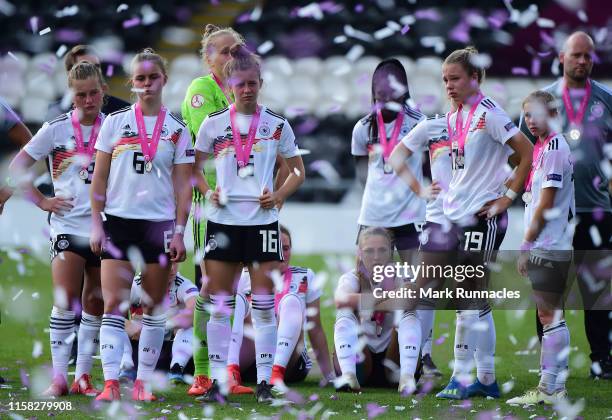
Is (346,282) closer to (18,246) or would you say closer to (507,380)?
(507,380)

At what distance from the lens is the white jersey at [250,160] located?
227 inches

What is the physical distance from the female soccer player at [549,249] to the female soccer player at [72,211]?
7.52 feet

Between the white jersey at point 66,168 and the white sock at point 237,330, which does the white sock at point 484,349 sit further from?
the white jersey at point 66,168

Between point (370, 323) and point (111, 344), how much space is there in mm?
1623

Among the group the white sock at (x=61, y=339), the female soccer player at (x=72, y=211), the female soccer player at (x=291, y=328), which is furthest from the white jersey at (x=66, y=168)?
the female soccer player at (x=291, y=328)

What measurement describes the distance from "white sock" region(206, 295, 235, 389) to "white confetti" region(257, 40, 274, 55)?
443 inches

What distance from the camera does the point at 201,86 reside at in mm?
6566

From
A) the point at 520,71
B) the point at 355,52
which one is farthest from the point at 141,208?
the point at 355,52

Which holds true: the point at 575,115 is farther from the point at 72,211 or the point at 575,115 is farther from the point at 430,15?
the point at 430,15

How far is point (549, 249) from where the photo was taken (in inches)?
229

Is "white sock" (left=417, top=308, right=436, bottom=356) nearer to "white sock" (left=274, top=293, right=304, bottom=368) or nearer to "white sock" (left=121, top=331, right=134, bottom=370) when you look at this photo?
"white sock" (left=274, top=293, right=304, bottom=368)

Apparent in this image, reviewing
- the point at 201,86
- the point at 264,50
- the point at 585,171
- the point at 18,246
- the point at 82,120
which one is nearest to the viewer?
the point at 82,120

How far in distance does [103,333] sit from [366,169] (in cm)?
237

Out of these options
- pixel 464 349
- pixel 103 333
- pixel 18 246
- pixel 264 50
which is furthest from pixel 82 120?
pixel 264 50
